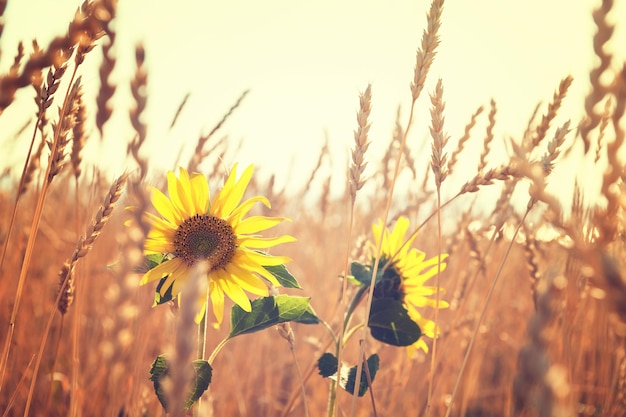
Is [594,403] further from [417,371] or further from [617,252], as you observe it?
[617,252]

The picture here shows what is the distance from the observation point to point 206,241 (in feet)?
3.26

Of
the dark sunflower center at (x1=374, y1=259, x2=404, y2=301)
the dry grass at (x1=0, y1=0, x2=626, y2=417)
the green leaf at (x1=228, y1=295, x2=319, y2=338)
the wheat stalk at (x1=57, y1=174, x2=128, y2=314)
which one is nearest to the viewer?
the dry grass at (x1=0, y1=0, x2=626, y2=417)

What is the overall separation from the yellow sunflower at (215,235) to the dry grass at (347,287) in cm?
10

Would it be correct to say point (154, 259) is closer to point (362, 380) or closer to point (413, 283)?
point (362, 380)

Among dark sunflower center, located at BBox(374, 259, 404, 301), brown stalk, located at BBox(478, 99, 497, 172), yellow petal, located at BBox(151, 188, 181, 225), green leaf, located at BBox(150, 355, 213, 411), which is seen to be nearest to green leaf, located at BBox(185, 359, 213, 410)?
Result: green leaf, located at BBox(150, 355, 213, 411)

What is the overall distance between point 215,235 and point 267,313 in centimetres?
22

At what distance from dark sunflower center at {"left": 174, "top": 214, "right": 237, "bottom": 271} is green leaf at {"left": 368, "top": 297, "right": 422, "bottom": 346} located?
38 cm

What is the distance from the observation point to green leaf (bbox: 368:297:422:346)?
1.05m

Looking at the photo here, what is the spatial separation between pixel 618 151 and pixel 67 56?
980mm

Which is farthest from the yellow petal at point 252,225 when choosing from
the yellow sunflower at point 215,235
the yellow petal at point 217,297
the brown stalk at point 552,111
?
the brown stalk at point 552,111

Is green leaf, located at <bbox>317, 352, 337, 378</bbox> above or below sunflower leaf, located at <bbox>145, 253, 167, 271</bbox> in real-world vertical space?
below

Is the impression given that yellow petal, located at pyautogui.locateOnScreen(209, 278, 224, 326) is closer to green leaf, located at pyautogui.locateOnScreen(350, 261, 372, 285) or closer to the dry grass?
the dry grass

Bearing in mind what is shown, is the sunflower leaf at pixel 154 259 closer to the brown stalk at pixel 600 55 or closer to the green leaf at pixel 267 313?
the green leaf at pixel 267 313

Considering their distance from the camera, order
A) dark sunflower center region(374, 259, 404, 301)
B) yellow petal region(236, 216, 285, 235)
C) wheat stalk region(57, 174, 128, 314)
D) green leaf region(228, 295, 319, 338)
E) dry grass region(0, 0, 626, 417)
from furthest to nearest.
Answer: dark sunflower center region(374, 259, 404, 301) < yellow petal region(236, 216, 285, 235) < green leaf region(228, 295, 319, 338) < wheat stalk region(57, 174, 128, 314) < dry grass region(0, 0, 626, 417)
